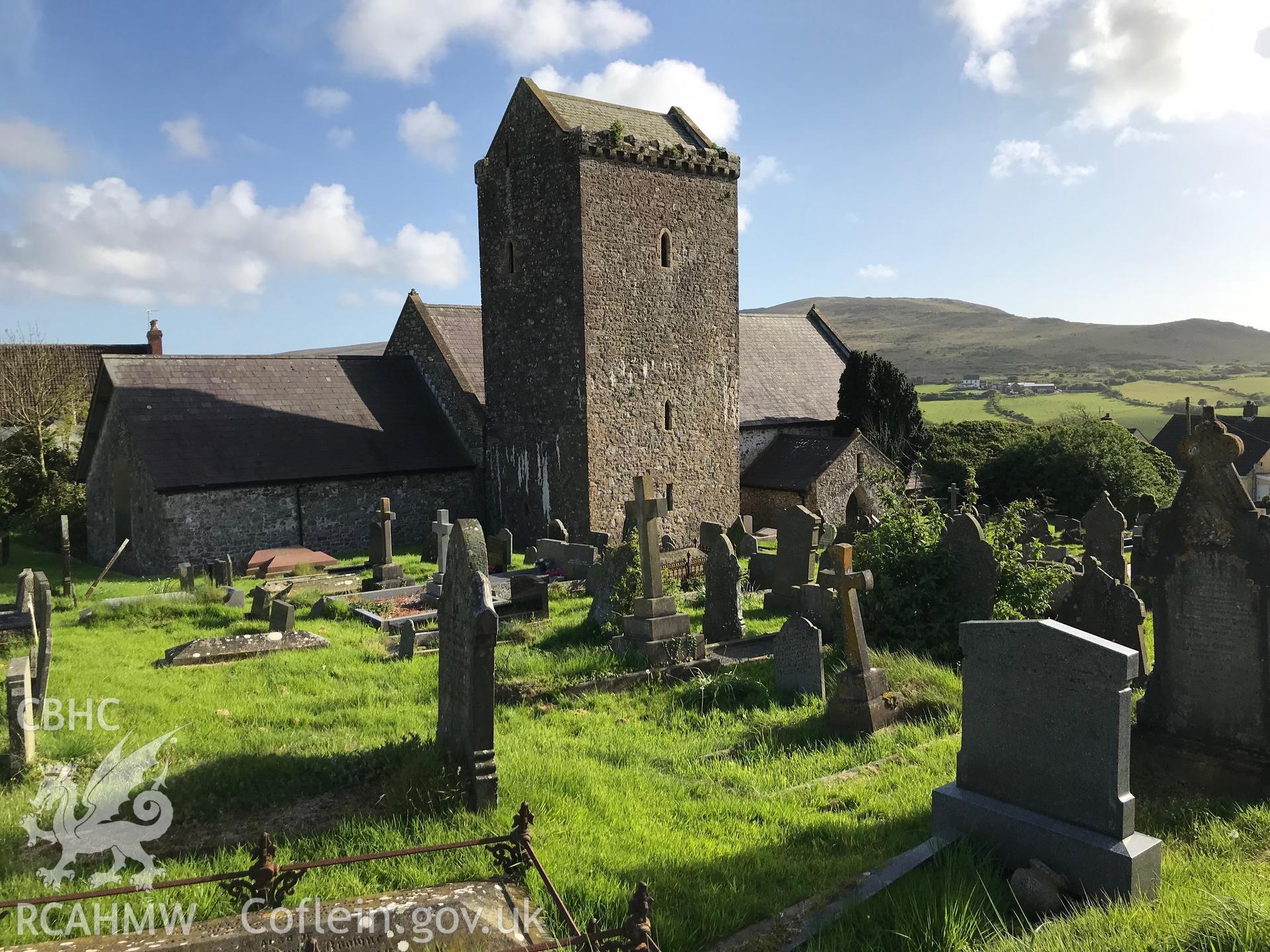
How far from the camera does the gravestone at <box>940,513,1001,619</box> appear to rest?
9.73 metres

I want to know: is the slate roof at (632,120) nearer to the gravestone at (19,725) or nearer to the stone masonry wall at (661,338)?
the stone masonry wall at (661,338)

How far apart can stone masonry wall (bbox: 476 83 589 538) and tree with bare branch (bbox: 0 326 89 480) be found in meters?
14.6

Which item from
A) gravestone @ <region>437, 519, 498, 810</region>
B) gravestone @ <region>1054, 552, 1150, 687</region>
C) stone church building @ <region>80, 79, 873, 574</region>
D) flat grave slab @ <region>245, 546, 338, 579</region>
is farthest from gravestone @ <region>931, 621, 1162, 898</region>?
stone church building @ <region>80, 79, 873, 574</region>

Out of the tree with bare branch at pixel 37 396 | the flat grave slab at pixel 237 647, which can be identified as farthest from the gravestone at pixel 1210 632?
the tree with bare branch at pixel 37 396

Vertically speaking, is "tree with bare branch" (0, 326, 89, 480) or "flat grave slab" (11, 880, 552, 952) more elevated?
"tree with bare branch" (0, 326, 89, 480)

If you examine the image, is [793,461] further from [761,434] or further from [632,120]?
[632,120]

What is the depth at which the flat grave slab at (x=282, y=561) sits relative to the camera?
58.0 ft

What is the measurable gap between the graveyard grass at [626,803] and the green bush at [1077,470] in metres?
19.9

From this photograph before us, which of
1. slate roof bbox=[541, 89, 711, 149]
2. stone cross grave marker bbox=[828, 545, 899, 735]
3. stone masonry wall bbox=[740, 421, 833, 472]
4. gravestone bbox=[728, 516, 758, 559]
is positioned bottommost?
gravestone bbox=[728, 516, 758, 559]

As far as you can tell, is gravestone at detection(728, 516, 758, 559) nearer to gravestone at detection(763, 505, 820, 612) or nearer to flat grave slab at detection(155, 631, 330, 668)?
gravestone at detection(763, 505, 820, 612)

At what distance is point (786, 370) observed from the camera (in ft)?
97.7

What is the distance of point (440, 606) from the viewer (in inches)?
277

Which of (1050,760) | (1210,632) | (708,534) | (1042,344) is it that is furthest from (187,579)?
(1042,344)

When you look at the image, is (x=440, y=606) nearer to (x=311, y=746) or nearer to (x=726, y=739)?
(x=311, y=746)
